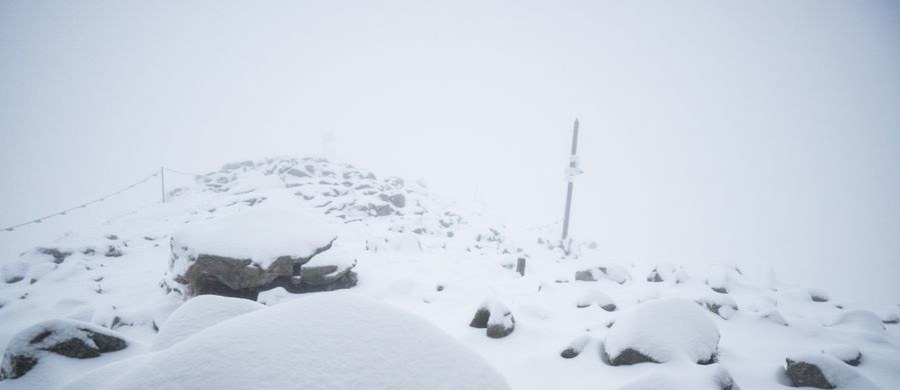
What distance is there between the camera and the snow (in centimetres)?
602

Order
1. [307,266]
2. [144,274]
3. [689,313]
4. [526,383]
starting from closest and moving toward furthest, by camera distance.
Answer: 1. [526,383]
2. [689,313]
3. [307,266]
4. [144,274]

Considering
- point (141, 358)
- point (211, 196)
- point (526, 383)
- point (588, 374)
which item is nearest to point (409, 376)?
point (141, 358)

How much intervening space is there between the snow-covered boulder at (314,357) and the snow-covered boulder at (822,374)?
3514 mm

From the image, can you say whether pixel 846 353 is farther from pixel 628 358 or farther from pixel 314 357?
pixel 314 357

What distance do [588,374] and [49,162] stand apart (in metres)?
149

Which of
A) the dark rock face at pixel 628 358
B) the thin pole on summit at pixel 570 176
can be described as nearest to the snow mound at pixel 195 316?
the dark rock face at pixel 628 358

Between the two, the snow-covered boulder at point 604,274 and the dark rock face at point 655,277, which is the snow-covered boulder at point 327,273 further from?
the dark rock face at point 655,277

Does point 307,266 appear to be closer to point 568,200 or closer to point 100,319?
point 100,319

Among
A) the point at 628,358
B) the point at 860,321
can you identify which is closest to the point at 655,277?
the point at 860,321

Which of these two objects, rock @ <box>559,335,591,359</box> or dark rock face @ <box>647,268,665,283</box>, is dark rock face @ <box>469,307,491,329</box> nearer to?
rock @ <box>559,335,591,359</box>

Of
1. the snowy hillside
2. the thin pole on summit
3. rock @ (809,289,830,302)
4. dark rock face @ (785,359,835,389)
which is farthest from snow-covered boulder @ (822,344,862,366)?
the thin pole on summit

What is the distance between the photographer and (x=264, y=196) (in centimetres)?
1446

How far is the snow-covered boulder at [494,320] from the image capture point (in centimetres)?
459

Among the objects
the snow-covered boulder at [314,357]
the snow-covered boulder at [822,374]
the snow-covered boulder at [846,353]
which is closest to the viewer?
the snow-covered boulder at [314,357]
